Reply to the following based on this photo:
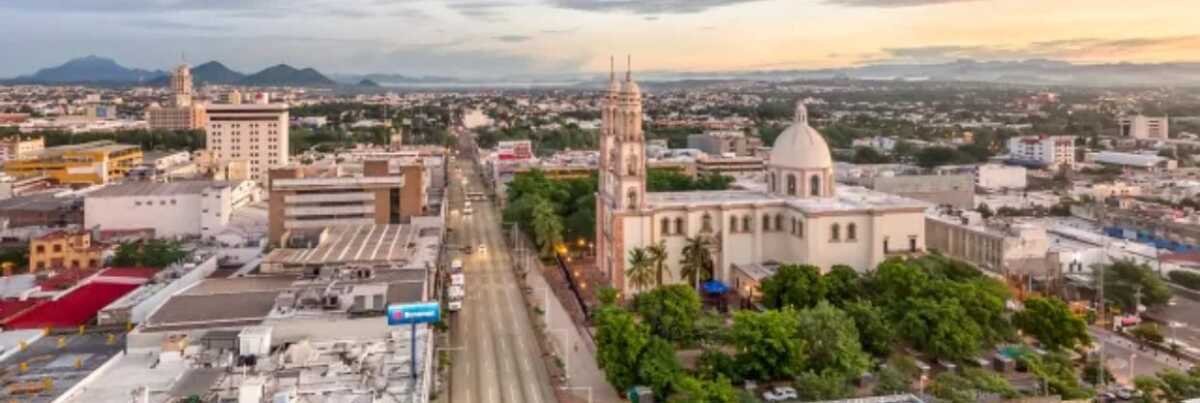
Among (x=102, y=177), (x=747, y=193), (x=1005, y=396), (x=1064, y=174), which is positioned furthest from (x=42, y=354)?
(x=1064, y=174)

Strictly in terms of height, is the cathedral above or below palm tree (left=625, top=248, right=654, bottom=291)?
above

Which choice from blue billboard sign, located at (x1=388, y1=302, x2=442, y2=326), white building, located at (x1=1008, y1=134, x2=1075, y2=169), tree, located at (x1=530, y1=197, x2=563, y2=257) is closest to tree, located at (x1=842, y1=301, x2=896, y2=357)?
blue billboard sign, located at (x1=388, y1=302, x2=442, y2=326)

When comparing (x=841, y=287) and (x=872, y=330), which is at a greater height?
(x=841, y=287)

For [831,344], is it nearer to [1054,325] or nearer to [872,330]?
[872,330]

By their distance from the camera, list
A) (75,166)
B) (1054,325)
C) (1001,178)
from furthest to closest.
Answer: (1001,178) < (75,166) < (1054,325)

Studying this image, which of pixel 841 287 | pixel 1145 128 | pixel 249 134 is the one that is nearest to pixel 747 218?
pixel 841 287

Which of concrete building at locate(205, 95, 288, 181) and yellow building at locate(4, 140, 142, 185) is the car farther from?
concrete building at locate(205, 95, 288, 181)
